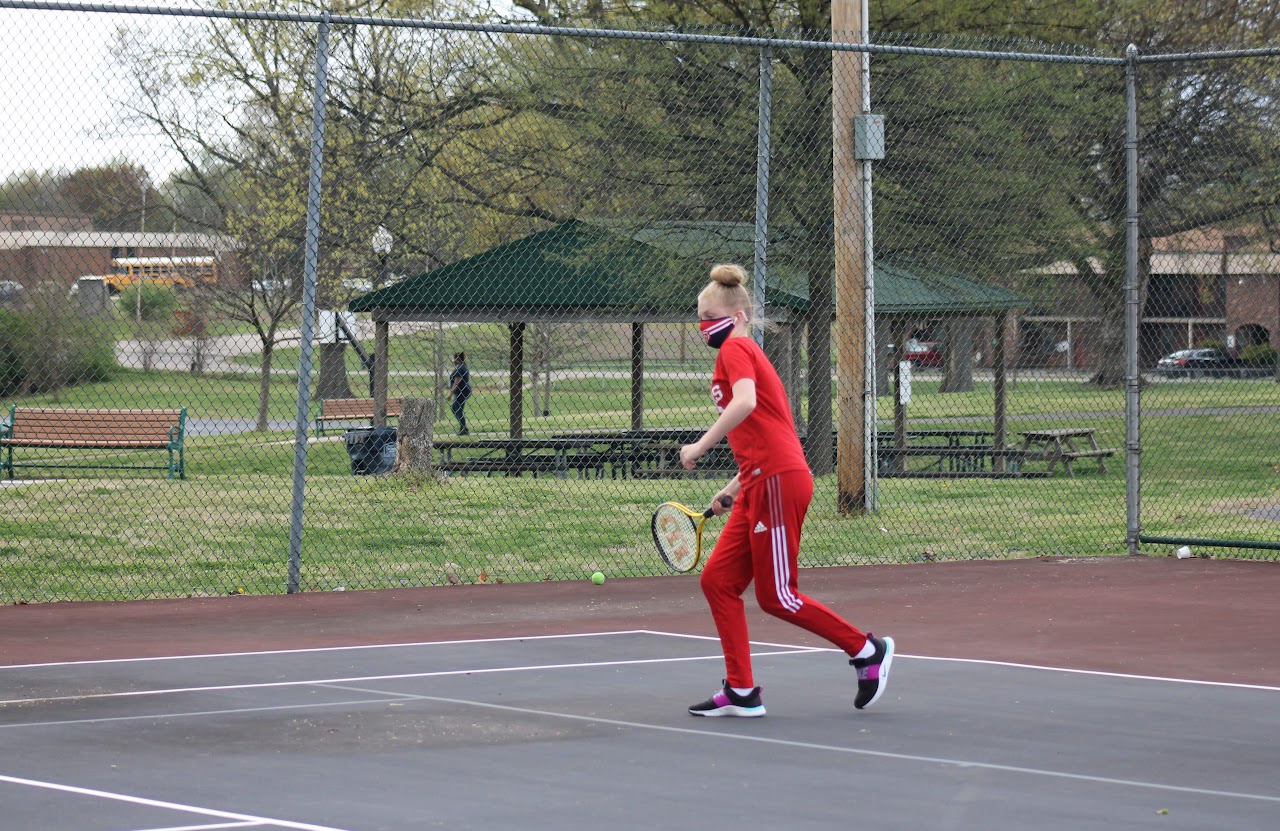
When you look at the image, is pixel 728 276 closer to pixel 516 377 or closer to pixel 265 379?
pixel 265 379

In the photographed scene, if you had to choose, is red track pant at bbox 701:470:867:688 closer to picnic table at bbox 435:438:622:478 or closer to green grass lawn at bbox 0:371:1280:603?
green grass lawn at bbox 0:371:1280:603

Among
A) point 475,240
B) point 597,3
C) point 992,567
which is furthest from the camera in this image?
point 597,3

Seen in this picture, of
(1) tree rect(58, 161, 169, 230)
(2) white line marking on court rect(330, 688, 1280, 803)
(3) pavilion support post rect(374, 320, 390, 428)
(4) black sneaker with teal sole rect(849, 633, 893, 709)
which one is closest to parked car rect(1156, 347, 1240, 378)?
(3) pavilion support post rect(374, 320, 390, 428)

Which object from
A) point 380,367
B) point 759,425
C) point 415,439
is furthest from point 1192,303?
point 759,425

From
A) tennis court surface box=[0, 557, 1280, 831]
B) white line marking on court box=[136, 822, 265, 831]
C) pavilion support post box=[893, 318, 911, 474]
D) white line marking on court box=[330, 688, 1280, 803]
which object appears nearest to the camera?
white line marking on court box=[136, 822, 265, 831]

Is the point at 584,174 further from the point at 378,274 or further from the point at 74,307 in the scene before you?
the point at 74,307

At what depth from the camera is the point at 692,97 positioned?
15742 mm

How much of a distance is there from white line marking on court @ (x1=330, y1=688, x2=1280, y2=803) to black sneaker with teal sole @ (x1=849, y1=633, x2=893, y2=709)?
0.60 meters

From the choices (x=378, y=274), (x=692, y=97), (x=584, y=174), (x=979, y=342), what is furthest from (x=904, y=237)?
(x=378, y=274)

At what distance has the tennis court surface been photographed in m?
5.14

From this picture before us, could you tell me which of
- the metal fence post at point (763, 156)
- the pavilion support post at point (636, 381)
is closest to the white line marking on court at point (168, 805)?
the metal fence post at point (763, 156)

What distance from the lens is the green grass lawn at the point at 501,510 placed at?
11562 millimetres

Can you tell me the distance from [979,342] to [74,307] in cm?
1102

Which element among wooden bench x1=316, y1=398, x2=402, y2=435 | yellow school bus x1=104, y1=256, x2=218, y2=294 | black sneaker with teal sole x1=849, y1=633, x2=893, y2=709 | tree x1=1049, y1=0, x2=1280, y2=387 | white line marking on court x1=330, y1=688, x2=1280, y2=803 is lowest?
white line marking on court x1=330, y1=688, x2=1280, y2=803
